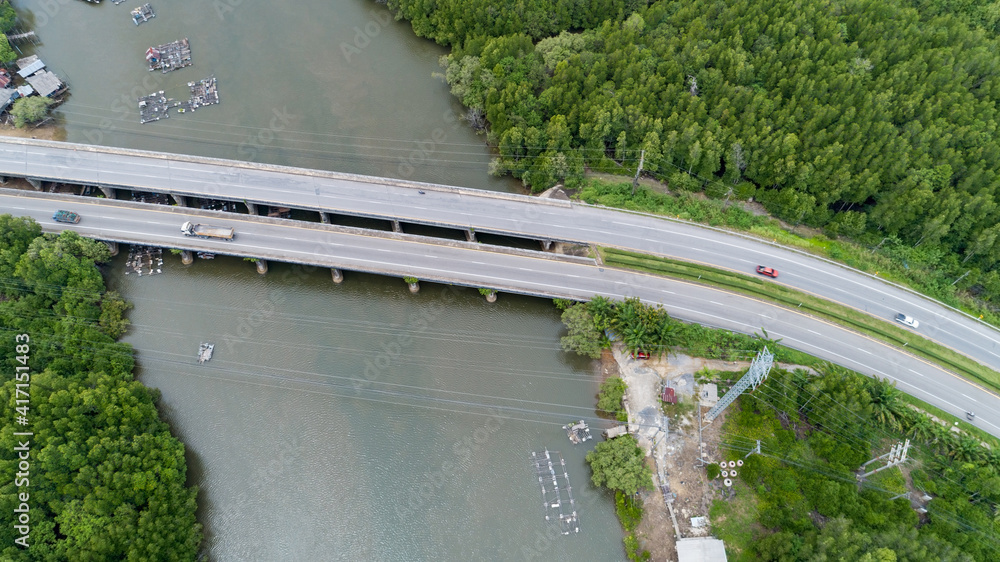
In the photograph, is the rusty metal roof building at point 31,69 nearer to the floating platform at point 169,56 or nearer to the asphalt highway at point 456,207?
the floating platform at point 169,56

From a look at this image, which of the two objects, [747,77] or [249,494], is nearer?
[249,494]

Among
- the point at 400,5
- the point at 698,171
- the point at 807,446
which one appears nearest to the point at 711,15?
the point at 698,171

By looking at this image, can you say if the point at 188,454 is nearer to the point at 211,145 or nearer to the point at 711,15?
the point at 211,145

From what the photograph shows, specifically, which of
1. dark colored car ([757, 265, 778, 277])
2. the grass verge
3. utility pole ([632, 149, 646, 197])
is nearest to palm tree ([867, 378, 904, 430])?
the grass verge

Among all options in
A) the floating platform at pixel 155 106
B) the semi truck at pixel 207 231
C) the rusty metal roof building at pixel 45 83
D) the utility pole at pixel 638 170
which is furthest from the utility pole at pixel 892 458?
the rusty metal roof building at pixel 45 83

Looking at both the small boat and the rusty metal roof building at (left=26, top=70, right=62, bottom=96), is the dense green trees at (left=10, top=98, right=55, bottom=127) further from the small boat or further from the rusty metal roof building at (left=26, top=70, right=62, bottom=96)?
the small boat

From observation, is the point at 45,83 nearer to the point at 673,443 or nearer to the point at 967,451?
the point at 673,443
